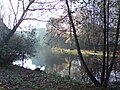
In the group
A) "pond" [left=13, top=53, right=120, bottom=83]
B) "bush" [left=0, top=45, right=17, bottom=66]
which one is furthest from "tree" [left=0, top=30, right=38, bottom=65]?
"pond" [left=13, top=53, right=120, bottom=83]

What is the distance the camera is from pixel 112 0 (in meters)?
10.8

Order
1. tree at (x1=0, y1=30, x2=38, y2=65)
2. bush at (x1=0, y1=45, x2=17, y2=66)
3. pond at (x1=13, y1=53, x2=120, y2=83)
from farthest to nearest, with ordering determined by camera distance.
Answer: pond at (x1=13, y1=53, x2=120, y2=83) < tree at (x1=0, y1=30, x2=38, y2=65) < bush at (x1=0, y1=45, x2=17, y2=66)

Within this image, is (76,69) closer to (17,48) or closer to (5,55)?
(17,48)

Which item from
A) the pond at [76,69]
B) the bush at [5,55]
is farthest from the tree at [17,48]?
the pond at [76,69]

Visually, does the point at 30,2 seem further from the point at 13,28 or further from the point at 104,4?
the point at 104,4

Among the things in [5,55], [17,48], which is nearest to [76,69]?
[17,48]

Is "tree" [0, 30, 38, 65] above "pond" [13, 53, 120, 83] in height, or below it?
above

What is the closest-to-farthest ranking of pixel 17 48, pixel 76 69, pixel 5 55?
1. pixel 5 55
2. pixel 17 48
3. pixel 76 69

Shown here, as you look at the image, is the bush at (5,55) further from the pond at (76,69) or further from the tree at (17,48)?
the pond at (76,69)

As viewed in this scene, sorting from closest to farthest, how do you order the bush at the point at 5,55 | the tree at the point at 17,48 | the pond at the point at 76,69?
the bush at the point at 5,55 < the tree at the point at 17,48 < the pond at the point at 76,69

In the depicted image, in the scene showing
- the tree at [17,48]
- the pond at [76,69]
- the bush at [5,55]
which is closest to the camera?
the bush at [5,55]

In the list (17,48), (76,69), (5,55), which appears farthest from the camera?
(76,69)

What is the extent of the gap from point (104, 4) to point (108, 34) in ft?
5.78

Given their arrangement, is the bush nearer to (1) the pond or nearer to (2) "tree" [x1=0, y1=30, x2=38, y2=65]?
(2) "tree" [x1=0, y1=30, x2=38, y2=65]
